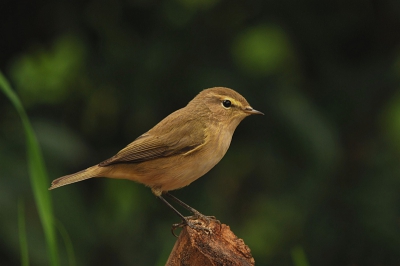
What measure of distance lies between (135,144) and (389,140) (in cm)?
295

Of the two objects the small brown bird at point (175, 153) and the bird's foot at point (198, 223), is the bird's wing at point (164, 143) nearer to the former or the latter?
the small brown bird at point (175, 153)

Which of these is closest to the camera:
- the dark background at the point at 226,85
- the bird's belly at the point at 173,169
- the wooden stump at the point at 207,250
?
the wooden stump at the point at 207,250

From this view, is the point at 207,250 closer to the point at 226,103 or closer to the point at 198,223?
the point at 198,223

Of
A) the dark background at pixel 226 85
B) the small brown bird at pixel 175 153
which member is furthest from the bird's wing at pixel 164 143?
the dark background at pixel 226 85

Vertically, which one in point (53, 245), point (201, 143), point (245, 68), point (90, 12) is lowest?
point (53, 245)

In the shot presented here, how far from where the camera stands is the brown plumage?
4.91m

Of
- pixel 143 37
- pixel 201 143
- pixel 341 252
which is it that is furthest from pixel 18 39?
pixel 341 252

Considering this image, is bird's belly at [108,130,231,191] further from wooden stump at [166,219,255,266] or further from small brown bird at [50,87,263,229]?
wooden stump at [166,219,255,266]

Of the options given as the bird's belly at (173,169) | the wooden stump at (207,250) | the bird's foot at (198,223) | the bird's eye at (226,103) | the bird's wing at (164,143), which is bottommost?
the wooden stump at (207,250)

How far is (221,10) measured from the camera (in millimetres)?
6465

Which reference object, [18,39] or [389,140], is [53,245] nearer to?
[18,39]

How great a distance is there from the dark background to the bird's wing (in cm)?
115

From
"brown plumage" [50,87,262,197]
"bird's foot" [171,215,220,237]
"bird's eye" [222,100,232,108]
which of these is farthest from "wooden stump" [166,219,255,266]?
"bird's eye" [222,100,232,108]

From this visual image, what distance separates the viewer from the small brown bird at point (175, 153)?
491cm
